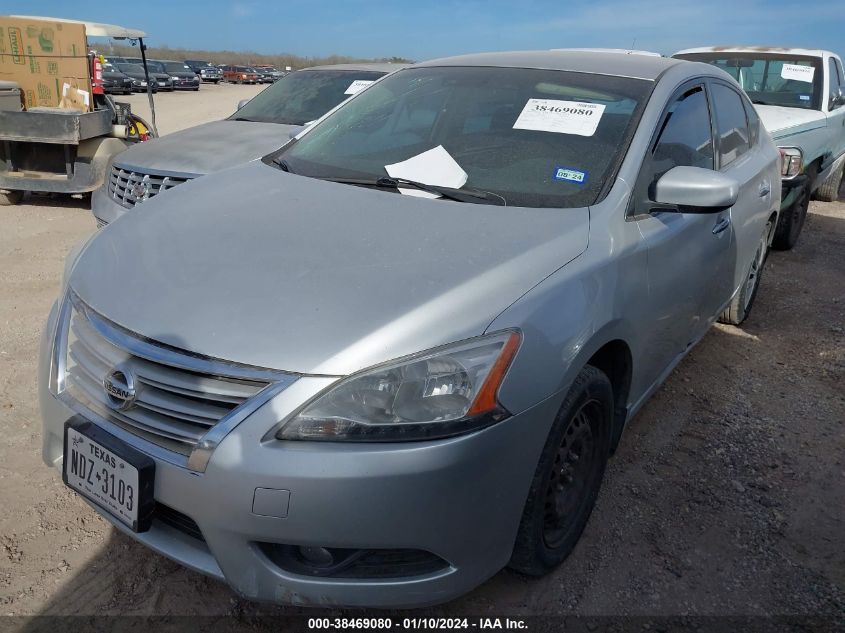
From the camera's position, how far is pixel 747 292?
4.57 m

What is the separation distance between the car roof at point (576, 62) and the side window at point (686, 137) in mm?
184

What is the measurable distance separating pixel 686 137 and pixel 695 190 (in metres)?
0.67

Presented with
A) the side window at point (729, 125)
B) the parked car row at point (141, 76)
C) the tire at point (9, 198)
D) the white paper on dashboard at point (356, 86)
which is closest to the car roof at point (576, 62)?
the side window at point (729, 125)

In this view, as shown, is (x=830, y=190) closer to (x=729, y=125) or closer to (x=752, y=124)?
(x=752, y=124)

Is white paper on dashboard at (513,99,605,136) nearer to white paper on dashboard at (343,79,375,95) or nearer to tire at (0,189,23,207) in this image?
white paper on dashboard at (343,79,375,95)

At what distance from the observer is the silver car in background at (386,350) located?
5.56 feet

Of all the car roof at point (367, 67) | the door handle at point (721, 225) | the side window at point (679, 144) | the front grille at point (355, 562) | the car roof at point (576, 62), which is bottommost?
the front grille at point (355, 562)

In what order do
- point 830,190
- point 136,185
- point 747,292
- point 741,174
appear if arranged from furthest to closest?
point 830,190 → point 136,185 → point 747,292 → point 741,174

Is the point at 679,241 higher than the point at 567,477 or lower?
higher

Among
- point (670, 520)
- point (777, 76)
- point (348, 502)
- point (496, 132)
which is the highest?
point (777, 76)

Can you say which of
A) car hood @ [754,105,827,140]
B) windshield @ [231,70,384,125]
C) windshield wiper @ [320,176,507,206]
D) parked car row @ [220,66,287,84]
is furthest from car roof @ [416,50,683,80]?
parked car row @ [220,66,287,84]

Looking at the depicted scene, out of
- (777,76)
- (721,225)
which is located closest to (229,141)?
(721,225)

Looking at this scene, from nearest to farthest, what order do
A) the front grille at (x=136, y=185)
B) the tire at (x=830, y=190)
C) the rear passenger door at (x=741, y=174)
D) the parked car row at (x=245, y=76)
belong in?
the rear passenger door at (x=741, y=174), the front grille at (x=136, y=185), the tire at (x=830, y=190), the parked car row at (x=245, y=76)

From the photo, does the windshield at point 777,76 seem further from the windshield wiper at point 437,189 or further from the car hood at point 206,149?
the windshield wiper at point 437,189
